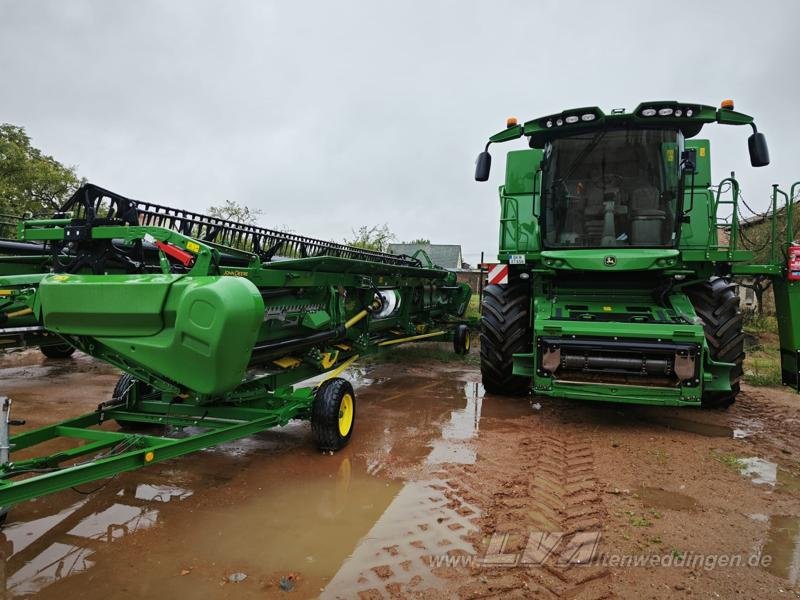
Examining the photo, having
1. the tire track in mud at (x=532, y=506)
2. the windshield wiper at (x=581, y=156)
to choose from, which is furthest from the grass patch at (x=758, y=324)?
the tire track in mud at (x=532, y=506)

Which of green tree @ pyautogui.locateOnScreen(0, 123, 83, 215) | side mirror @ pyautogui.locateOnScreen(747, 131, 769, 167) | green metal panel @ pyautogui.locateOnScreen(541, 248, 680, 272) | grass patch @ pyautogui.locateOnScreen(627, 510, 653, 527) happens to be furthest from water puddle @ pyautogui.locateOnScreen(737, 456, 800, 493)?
green tree @ pyautogui.locateOnScreen(0, 123, 83, 215)

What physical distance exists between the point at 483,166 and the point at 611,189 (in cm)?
139

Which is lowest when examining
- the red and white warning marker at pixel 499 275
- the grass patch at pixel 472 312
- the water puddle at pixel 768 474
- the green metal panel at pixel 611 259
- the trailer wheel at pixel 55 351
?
the water puddle at pixel 768 474

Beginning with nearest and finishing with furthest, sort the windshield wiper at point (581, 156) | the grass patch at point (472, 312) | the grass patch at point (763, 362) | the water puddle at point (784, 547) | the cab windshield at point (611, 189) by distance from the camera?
the water puddle at point (784, 547), the cab windshield at point (611, 189), the windshield wiper at point (581, 156), the grass patch at point (763, 362), the grass patch at point (472, 312)

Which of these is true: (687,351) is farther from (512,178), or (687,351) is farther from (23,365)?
(23,365)

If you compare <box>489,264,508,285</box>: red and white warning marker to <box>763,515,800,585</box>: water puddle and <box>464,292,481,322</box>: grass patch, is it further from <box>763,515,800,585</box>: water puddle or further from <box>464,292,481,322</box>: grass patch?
<box>464,292,481,322</box>: grass patch

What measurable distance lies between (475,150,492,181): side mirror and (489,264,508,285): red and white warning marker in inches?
40.4

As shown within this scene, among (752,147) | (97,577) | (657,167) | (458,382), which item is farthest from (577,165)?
(97,577)

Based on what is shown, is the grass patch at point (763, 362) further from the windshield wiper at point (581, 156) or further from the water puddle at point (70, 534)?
the water puddle at point (70, 534)

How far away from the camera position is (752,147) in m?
4.94

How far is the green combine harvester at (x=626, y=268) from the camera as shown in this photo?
4680 mm

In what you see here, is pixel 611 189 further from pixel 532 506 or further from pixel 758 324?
pixel 758 324

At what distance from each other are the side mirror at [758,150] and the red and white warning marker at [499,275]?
258cm

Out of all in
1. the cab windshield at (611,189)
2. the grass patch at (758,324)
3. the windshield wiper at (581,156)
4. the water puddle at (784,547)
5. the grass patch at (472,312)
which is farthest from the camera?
the grass patch at (758,324)
